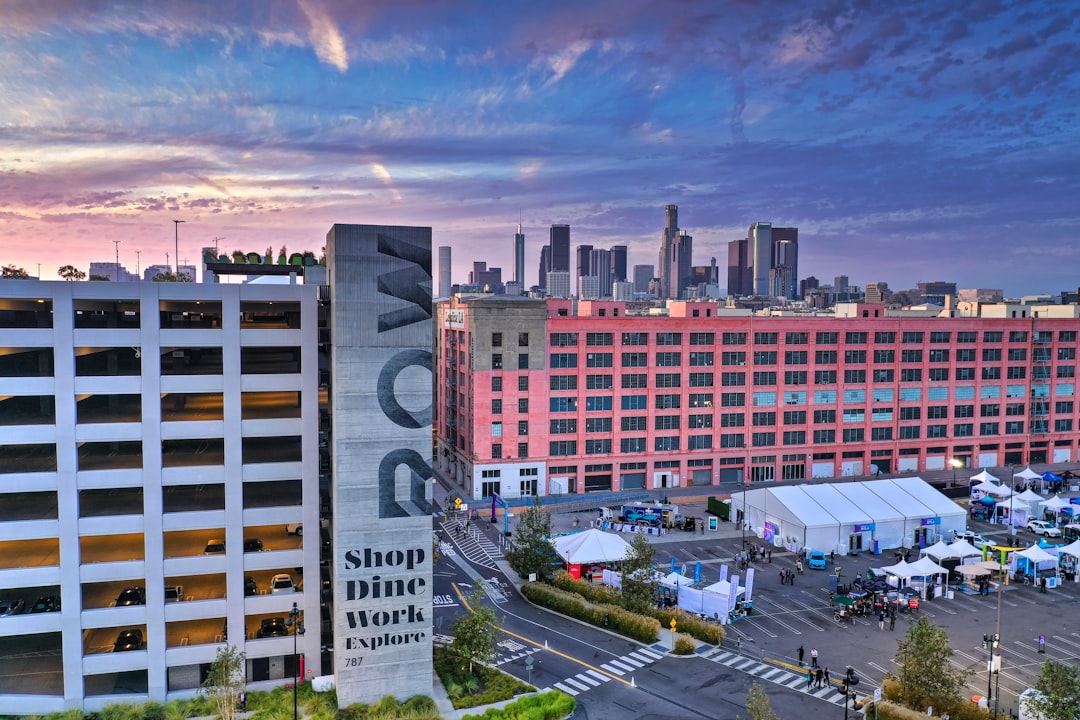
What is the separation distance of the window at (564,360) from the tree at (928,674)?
176 feet

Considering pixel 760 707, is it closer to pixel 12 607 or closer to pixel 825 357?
pixel 12 607

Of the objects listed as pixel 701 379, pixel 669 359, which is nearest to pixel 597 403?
pixel 669 359

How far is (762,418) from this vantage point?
313 ft

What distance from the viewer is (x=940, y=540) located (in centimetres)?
6831

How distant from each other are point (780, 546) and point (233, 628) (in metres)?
47.2

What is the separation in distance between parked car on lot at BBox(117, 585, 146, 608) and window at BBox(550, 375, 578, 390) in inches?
2057

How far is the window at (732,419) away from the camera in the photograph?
3711 inches

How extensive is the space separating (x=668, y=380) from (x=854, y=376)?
2612 centimetres

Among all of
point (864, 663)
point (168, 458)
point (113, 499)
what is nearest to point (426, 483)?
point (168, 458)

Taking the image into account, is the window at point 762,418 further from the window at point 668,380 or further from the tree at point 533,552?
the tree at point 533,552

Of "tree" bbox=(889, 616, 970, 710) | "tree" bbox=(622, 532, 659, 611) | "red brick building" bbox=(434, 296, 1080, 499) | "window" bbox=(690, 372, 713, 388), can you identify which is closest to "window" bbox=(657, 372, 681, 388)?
"red brick building" bbox=(434, 296, 1080, 499)

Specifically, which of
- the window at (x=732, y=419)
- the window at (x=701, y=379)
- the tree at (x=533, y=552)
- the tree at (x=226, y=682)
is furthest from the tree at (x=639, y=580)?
the window at (x=732, y=419)

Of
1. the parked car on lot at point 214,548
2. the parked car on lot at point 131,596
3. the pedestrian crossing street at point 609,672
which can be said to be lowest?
the pedestrian crossing street at point 609,672

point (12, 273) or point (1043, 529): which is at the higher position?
point (12, 273)
